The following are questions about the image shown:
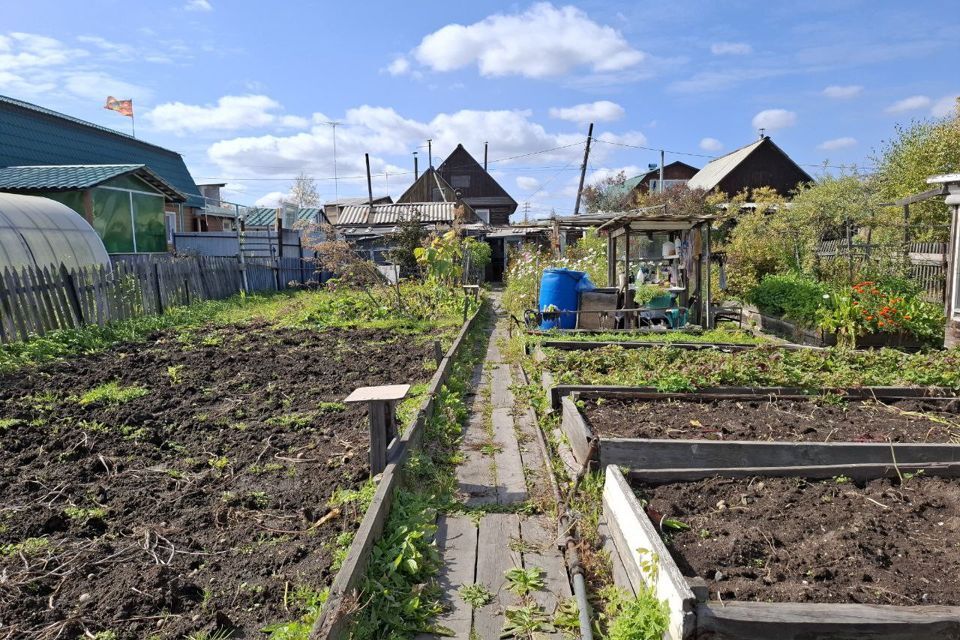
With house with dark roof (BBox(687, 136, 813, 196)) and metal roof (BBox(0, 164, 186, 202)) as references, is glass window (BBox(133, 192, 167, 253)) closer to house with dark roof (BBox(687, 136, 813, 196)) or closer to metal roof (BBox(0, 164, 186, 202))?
metal roof (BBox(0, 164, 186, 202))

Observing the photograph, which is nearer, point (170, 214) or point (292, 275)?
point (292, 275)

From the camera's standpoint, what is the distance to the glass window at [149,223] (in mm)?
20406

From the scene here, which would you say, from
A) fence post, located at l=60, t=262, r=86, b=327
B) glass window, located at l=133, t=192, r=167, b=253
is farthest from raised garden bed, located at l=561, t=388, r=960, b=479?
glass window, located at l=133, t=192, r=167, b=253

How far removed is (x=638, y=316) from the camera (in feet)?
35.5

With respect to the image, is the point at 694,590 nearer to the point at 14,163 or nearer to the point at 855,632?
the point at 855,632

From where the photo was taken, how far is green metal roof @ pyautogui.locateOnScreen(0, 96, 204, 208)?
20.7 m

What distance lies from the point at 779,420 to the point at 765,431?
348 mm

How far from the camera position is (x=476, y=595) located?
3080mm

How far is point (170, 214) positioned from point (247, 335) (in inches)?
713

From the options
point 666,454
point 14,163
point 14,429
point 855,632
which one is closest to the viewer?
point 855,632

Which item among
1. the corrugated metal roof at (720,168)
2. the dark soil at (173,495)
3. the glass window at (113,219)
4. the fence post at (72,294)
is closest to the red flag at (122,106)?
the glass window at (113,219)

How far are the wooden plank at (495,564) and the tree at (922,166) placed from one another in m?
14.5

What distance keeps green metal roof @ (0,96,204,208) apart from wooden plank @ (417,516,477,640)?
22.7 meters

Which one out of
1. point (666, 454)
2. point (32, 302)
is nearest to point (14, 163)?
point (32, 302)
